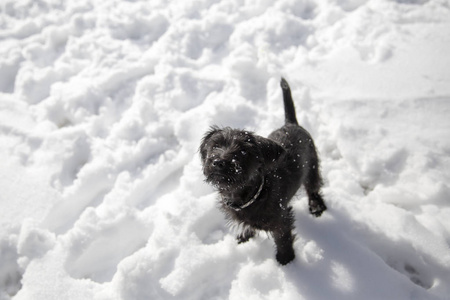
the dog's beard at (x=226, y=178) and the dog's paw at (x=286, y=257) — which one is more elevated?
the dog's beard at (x=226, y=178)

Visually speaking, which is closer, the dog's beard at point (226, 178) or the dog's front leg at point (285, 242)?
the dog's beard at point (226, 178)

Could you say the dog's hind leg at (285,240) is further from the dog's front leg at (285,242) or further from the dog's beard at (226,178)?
the dog's beard at (226,178)

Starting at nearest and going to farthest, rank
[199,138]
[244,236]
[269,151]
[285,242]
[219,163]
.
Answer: [219,163], [269,151], [285,242], [244,236], [199,138]

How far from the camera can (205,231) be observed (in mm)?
3201

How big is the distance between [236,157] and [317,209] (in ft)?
4.47

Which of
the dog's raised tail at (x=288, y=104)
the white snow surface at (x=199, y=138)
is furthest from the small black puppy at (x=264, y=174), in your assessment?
the white snow surface at (x=199, y=138)

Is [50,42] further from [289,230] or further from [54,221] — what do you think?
[289,230]

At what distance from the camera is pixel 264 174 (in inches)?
99.5

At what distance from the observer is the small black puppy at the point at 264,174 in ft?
7.45

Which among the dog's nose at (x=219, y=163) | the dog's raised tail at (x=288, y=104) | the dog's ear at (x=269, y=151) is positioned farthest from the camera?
the dog's raised tail at (x=288, y=104)

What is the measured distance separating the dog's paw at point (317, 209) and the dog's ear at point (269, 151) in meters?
1.02

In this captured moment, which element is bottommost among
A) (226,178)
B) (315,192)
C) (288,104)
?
(315,192)

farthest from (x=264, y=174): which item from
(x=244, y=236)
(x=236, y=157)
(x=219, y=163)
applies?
(x=244, y=236)

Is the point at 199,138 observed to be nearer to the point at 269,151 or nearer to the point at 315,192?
the point at 315,192
